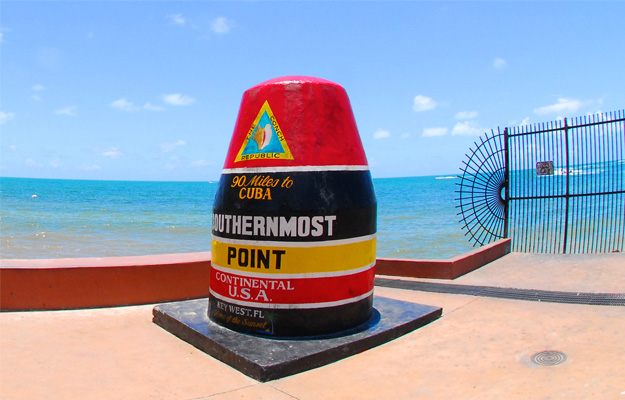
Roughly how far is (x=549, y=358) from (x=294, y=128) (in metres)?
3.07

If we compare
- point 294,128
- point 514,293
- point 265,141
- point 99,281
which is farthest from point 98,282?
point 514,293

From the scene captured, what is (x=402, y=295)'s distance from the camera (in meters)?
6.93

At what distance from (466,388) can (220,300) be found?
8.24 ft

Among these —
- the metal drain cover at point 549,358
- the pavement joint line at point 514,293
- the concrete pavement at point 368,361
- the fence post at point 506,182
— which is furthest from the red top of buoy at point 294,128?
the fence post at point 506,182

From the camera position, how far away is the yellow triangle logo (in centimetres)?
481

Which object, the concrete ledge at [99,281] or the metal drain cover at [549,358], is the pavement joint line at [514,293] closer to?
Result: the metal drain cover at [549,358]

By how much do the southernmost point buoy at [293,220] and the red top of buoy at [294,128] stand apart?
0.01m

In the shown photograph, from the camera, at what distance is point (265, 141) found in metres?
4.89

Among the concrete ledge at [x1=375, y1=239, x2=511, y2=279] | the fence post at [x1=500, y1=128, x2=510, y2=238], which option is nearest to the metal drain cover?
the concrete ledge at [x1=375, y1=239, x2=511, y2=279]

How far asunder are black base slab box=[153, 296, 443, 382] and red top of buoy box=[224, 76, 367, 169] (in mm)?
1654

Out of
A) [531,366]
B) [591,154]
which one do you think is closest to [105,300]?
[531,366]

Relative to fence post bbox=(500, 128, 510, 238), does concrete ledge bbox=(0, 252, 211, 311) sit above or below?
below

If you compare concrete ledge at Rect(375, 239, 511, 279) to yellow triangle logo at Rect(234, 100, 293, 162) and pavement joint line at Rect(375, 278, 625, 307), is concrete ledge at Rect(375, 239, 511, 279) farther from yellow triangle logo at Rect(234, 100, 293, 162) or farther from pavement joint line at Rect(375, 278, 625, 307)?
yellow triangle logo at Rect(234, 100, 293, 162)

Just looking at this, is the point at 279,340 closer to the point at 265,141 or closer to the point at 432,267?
the point at 265,141
